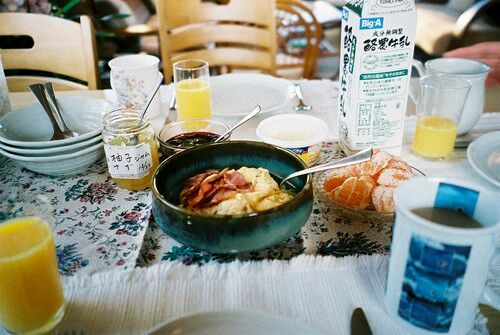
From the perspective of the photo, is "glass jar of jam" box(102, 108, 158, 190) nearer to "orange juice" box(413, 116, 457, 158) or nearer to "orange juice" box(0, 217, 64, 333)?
"orange juice" box(0, 217, 64, 333)

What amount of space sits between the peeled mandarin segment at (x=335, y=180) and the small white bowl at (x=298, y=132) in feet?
0.28

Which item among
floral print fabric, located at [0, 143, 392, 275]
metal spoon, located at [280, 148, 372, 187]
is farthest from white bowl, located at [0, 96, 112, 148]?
metal spoon, located at [280, 148, 372, 187]

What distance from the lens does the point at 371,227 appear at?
0.73 m

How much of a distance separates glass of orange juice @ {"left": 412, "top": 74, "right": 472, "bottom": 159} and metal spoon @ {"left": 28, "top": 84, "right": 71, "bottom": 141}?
29.3 inches

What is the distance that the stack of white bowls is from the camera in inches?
32.7

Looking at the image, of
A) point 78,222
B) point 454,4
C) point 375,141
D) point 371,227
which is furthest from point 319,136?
point 454,4

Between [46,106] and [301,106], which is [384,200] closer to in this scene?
[301,106]

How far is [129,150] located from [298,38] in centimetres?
265

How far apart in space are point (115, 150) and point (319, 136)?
0.38 m

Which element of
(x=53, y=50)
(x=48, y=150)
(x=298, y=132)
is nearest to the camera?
(x=48, y=150)

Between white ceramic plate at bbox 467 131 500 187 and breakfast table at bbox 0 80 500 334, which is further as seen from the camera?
white ceramic plate at bbox 467 131 500 187

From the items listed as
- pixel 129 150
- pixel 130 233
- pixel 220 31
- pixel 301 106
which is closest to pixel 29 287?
pixel 130 233

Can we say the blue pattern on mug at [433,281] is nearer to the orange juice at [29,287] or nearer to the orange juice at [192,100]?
the orange juice at [29,287]

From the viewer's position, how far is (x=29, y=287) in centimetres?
55
